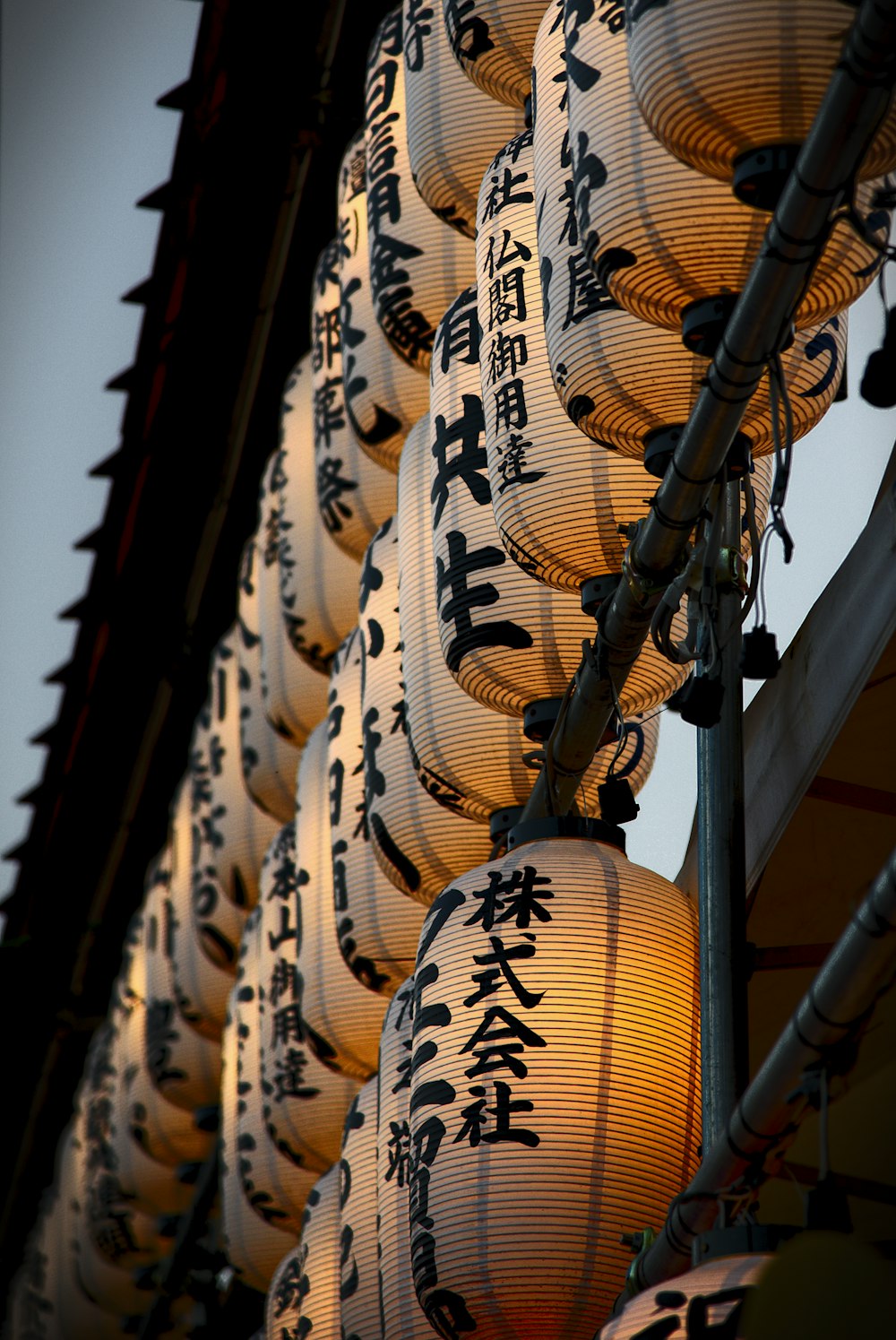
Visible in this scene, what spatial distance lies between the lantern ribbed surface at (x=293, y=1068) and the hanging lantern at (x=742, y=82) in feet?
8.15

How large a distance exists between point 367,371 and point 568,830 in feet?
5.55

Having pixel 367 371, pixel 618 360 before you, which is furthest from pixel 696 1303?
pixel 367 371

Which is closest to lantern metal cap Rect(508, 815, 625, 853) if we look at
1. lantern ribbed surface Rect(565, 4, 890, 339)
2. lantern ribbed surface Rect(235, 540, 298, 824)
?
lantern ribbed surface Rect(565, 4, 890, 339)

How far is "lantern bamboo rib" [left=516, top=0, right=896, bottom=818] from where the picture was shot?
1634mm

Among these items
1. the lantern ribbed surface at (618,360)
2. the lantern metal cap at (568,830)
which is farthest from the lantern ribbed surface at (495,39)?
the lantern metal cap at (568,830)

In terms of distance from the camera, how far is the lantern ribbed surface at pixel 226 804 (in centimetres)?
573

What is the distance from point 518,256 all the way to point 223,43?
3.67 metres

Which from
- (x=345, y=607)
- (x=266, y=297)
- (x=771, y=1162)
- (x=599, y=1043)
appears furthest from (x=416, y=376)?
(x=266, y=297)

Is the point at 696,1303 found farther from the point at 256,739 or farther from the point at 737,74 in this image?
the point at 256,739

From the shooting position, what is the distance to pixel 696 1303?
167cm

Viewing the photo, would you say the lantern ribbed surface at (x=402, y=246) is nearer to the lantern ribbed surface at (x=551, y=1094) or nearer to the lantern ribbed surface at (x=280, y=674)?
the lantern ribbed surface at (x=280, y=674)

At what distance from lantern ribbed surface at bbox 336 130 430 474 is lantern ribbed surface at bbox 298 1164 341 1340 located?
1.64m

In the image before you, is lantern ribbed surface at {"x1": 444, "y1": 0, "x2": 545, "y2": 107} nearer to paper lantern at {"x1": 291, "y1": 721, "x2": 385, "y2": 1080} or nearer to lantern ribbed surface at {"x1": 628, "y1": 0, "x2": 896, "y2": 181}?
lantern ribbed surface at {"x1": 628, "y1": 0, "x2": 896, "y2": 181}

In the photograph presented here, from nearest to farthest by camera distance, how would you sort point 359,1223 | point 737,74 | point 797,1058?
point 797,1058 → point 737,74 → point 359,1223
